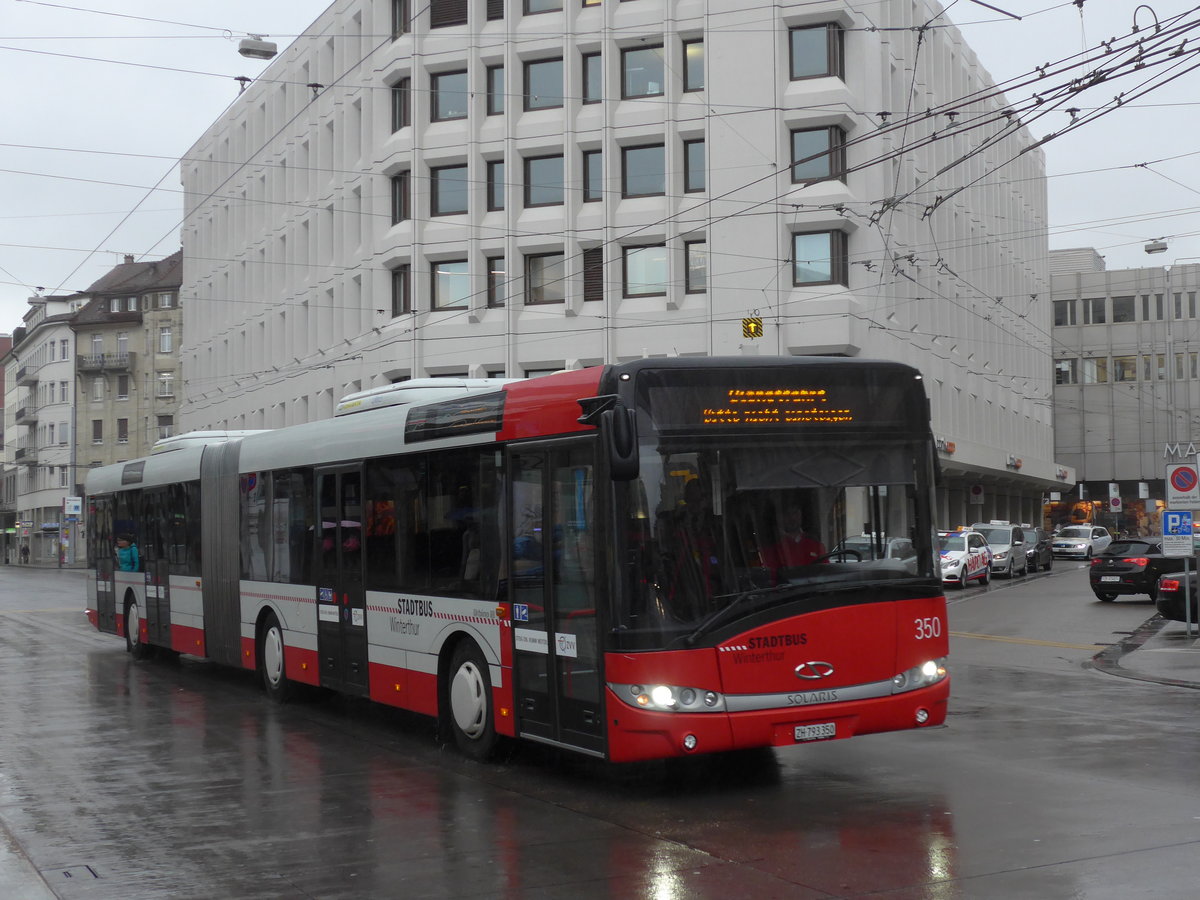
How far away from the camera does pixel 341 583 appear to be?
45.5 feet

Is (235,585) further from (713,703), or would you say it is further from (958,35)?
(958,35)

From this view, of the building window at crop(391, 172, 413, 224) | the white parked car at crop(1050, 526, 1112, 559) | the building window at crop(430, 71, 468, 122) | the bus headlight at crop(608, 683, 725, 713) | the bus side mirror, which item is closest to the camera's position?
the bus side mirror

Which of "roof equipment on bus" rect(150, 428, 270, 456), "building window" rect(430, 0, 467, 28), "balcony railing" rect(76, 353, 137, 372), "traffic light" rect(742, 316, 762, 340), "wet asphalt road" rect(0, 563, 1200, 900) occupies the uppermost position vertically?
"building window" rect(430, 0, 467, 28)

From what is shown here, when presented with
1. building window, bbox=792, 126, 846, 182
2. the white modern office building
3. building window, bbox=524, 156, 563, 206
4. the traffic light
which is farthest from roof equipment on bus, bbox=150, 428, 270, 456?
building window, bbox=524, 156, 563, 206

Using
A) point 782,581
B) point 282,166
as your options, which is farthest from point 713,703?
point 282,166

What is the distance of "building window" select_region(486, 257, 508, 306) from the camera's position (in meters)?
44.3

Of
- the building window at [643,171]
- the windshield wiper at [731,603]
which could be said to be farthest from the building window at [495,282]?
the windshield wiper at [731,603]

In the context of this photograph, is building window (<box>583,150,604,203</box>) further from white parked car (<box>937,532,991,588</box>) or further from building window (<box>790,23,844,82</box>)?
white parked car (<box>937,532,991,588</box>)

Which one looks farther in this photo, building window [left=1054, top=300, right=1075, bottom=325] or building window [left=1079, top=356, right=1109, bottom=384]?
building window [left=1054, top=300, right=1075, bottom=325]

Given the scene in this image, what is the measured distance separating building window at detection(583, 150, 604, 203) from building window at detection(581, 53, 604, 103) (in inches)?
61.9

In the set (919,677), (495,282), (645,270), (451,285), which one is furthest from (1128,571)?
(919,677)

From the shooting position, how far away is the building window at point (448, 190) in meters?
44.9

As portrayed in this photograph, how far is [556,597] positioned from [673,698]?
1269 mm

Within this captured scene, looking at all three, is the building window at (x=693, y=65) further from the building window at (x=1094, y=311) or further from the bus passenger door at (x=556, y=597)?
the building window at (x=1094, y=311)
